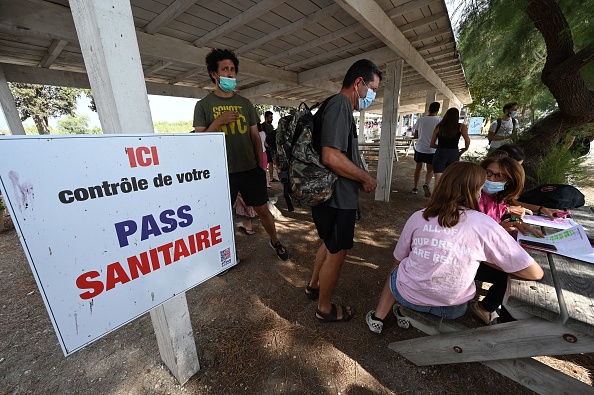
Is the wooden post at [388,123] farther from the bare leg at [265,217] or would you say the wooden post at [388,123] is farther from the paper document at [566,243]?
the paper document at [566,243]

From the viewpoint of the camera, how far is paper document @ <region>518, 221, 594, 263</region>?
129 centimetres

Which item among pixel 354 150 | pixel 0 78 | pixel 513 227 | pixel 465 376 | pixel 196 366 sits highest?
pixel 0 78

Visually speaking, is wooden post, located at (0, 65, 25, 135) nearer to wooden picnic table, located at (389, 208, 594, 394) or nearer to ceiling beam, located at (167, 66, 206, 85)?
ceiling beam, located at (167, 66, 206, 85)

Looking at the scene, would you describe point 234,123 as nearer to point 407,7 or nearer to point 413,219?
point 413,219

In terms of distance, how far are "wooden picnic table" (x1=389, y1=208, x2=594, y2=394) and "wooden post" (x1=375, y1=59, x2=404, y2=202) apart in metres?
3.44

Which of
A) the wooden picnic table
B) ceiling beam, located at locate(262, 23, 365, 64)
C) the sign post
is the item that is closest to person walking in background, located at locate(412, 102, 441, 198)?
ceiling beam, located at locate(262, 23, 365, 64)

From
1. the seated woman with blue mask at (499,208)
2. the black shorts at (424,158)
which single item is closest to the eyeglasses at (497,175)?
the seated woman with blue mask at (499,208)

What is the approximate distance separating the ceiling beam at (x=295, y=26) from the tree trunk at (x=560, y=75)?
2.07 meters

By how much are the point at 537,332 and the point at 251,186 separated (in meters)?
2.22

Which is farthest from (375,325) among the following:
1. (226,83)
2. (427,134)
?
(427,134)

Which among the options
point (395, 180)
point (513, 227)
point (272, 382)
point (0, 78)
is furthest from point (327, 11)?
point (0, 78)

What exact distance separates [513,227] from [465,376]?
1.04 m

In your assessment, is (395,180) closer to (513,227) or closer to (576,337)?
(513,227)

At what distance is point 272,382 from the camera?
56.6 inches
